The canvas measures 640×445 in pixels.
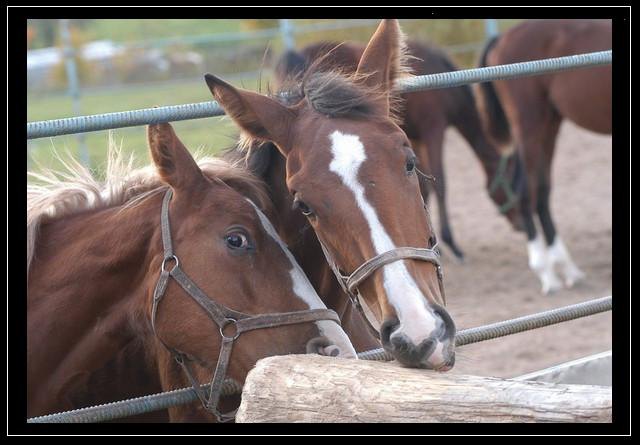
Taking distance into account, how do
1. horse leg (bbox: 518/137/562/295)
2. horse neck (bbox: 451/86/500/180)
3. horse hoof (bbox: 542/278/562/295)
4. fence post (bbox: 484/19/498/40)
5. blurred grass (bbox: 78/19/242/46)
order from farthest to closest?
blurred grass (bbox: 78/19/242/46) → fence post (bbox: 484/19/498/40) → horse neck (bbox: 451/86/500/180) → horse leg (bbox: 518/137/562/295) → horse hoof (bbox: 542/278/562/295)

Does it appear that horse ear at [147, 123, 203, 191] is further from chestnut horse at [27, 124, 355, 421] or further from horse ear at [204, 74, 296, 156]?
horse ear at [204, 74, 296, 156]

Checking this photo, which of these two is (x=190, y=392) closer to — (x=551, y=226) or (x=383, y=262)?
(x=383, y=262)

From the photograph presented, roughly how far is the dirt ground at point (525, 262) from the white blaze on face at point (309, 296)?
12.9 inches

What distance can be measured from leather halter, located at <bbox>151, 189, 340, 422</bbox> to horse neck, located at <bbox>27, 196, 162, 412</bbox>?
0.17m

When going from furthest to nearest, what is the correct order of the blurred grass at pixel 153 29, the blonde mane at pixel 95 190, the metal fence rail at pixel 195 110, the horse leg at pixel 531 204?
the blurred grass at pixel 153 29, the horse leg at pixel 531 204, the blonde mane at pixel 95 190, the metal fence rail at pixel 195 110

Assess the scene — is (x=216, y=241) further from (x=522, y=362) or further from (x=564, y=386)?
(x=522, y=362)

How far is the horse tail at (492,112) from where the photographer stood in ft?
26.4

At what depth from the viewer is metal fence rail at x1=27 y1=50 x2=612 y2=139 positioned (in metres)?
2.25

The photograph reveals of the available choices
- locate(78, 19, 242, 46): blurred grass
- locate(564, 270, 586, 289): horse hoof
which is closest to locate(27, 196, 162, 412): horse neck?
locate(564, 270, 586, 289): horse hoof

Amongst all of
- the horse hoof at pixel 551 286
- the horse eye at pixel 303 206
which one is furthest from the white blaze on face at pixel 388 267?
the horse hoof at pixel 551 286

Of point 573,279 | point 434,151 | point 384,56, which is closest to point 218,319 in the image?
point 384,56

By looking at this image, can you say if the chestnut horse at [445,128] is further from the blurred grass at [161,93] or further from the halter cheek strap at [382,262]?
the halter cheek strap at [382,262]

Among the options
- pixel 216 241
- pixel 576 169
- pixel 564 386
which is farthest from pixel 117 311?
pixel 576 169
